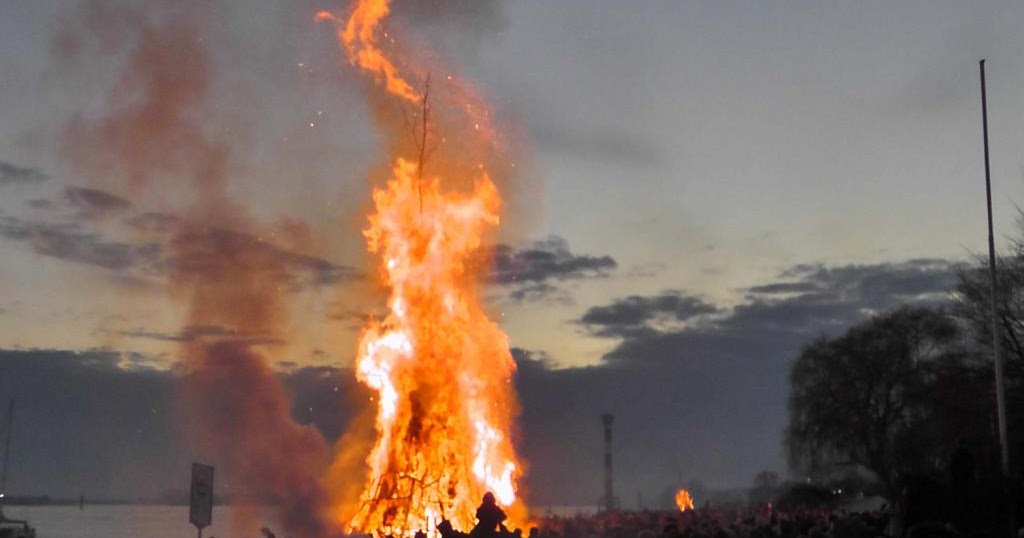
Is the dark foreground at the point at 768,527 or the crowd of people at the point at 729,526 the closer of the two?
the dark foreground at the point at 768,527

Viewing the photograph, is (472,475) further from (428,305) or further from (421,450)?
(428,305)

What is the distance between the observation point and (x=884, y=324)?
241 ft

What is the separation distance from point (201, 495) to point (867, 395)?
57.1 meters

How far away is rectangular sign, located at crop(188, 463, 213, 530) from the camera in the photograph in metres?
22.1

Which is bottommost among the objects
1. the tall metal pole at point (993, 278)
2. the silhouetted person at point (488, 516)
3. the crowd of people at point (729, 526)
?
the crowd of people at point (729, 526)

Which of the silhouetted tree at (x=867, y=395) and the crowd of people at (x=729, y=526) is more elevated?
the silhouetted tree at (x=867, y=395)

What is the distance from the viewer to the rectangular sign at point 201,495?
22.1 m

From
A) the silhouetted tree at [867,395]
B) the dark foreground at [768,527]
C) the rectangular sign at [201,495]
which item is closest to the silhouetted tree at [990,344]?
the dark foreground at [768,527]

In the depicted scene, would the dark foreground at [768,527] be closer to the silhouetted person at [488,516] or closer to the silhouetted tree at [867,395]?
the silhouetted person at [488,516]

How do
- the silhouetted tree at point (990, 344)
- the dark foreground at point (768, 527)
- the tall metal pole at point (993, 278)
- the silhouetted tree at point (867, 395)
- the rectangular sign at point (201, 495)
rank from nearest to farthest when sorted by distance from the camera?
the dark foreground at point (768, 527) → the rectangular sign at point (201, 495) → the tall metal pole at point (993, 278) → the silhouetted tree at point (990, 344) → the silhouetted tree at point (867, 395)

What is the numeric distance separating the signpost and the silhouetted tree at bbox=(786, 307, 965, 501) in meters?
54.0

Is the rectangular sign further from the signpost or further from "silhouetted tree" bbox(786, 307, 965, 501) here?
"silhouetted tree" bbox(786, 307, 965, 501)

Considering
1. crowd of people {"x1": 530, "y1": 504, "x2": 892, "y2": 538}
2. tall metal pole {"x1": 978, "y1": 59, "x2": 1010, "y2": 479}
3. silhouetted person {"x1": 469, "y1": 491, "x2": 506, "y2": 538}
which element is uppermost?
tall metal pole {"x1": 978, "y1": 59, "x2": 1010, "y2": 479}

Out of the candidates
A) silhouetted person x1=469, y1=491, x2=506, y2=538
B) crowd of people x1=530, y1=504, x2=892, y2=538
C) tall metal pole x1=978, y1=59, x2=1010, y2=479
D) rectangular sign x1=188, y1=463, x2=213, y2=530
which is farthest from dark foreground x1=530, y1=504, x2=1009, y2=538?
rectangular sign x1=188, y1=463, x2=213, y2=530
